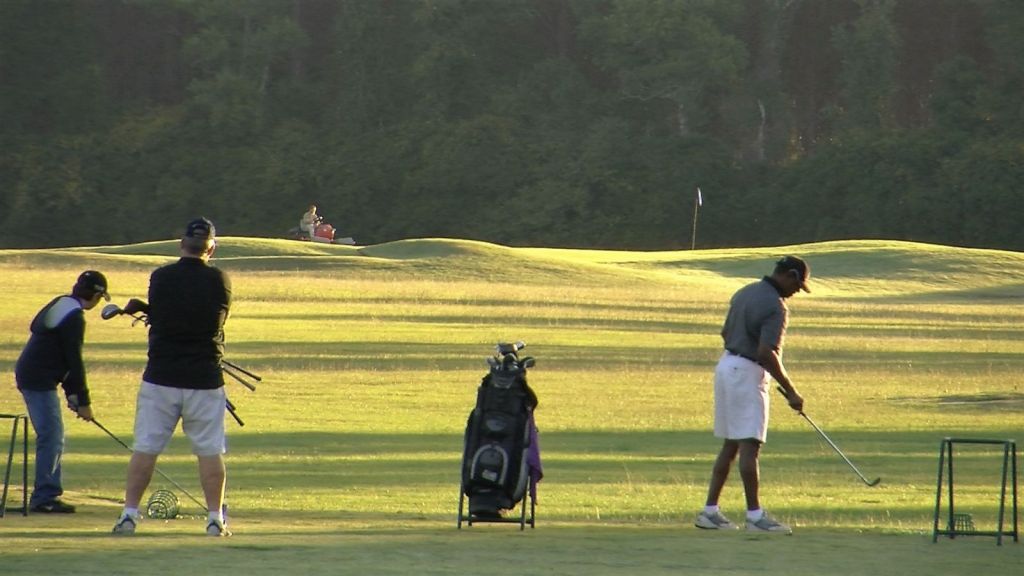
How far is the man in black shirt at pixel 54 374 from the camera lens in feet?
37.7

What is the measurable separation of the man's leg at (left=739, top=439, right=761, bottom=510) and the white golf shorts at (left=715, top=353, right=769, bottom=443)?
6 centimetres

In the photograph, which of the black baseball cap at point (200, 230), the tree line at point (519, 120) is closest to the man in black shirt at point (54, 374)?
the black baseball cap at point (200, 230)

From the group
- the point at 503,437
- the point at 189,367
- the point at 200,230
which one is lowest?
the point at 503,437

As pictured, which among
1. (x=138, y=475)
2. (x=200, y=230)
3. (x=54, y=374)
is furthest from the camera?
(x=54, y=374)

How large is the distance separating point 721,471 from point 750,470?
10.2 inches

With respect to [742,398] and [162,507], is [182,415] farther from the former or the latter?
[742,398]

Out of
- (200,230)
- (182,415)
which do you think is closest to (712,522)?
(182,415)

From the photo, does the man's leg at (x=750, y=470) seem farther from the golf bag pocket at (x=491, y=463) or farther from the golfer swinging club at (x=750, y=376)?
the golf bag pocket at (x=491, y=463)

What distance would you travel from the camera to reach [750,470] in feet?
37.4

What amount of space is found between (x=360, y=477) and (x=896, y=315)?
27053 millimetres

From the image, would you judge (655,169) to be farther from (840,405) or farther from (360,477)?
(360,477)

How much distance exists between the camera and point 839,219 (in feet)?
238

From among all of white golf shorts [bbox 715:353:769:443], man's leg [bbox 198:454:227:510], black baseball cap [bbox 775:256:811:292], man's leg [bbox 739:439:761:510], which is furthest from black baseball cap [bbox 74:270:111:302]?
black baseball cap [bbox 775:256:811:292]

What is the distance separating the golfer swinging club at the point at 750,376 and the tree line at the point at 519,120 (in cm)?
5931
